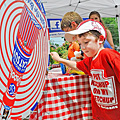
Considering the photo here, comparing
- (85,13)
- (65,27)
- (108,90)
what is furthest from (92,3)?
(108,90)

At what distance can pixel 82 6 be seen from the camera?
4809 mm

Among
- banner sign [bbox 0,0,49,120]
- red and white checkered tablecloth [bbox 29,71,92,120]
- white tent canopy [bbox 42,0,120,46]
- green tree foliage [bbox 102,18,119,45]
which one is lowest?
red and white checkered tablecloth [bbox 29,71,92,120]

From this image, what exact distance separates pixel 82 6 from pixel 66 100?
14.2 ft

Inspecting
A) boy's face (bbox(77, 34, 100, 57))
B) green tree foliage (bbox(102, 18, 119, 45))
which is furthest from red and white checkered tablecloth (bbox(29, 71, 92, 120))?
green tree foliage (bbox(102, 18, 119, 45))

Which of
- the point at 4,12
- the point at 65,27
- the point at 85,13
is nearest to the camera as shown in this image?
the point at 4,12

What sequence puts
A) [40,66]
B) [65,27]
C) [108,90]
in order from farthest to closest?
[65,27] → [108,90] → [40,66]

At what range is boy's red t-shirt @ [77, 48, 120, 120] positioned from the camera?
0.90 meters

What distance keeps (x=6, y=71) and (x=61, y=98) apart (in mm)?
664

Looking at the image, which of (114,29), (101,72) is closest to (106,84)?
(101,72)

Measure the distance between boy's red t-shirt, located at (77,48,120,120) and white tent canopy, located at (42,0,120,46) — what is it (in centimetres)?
376

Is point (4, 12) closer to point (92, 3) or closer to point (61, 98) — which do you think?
point (61, 98)

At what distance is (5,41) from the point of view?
1.38ft

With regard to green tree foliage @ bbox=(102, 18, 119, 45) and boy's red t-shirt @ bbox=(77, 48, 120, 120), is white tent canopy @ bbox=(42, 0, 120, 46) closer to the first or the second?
boy's red t-shirt @ bbox=(77, 48, 120, 120)

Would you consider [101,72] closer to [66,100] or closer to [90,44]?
[90,44]
